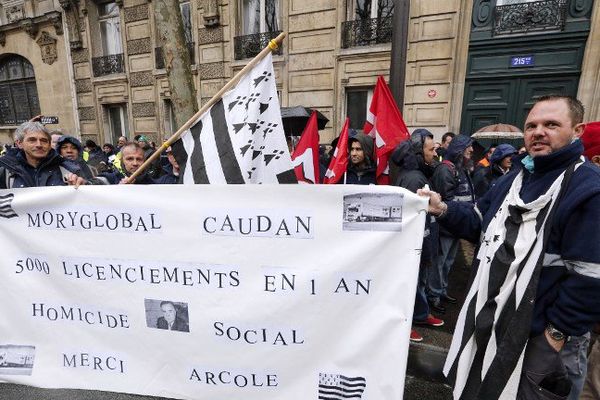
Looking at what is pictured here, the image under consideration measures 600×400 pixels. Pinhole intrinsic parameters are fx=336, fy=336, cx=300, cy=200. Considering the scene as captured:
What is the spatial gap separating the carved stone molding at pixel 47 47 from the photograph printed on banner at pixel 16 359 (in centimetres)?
1613

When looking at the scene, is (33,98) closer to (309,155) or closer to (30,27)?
(30,27)

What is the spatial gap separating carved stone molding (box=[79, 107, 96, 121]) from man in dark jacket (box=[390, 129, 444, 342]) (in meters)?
14.6

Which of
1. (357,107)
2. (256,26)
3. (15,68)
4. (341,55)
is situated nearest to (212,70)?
(256,26)

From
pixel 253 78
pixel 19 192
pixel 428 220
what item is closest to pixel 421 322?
pixel 428 220

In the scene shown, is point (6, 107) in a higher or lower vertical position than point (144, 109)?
higher

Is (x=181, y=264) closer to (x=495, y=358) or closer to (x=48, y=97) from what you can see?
(x=495, y=358)

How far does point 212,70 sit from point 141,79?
10.8ft

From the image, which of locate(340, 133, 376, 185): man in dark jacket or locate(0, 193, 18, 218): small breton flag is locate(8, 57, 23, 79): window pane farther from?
locate(340, 133, 376, 185): man in dark jacket

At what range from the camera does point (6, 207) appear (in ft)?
6.90

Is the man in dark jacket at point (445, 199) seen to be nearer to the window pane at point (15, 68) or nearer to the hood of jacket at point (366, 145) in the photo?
the hood of jacket at point (366, 145)

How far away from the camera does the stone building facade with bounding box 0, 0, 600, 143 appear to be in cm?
747

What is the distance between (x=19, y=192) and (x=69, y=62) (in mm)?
15211

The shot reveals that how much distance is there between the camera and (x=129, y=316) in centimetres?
201

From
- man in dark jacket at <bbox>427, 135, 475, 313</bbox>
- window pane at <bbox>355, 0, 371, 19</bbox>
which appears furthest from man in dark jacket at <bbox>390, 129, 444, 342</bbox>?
window pane at <bbox>355, 0, 371, 19</bbox>
